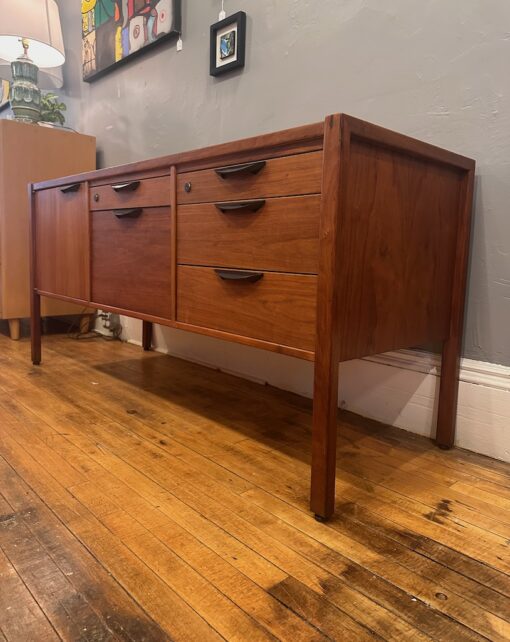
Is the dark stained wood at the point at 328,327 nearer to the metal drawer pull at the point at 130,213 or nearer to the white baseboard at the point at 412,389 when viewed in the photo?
the white baseboard at the point at 412,389

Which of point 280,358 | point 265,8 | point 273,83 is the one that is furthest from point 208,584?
point 265,8

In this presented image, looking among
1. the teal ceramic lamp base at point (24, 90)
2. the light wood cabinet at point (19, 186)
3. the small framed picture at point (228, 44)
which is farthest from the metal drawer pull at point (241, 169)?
the teal ceramic lamp base at point (24, 90)

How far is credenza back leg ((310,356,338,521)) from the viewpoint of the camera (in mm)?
841

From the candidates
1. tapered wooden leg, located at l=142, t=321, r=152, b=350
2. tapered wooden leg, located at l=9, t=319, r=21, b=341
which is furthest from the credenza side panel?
tapered wooden leg, located at l=9, t=319, r=21, b=341

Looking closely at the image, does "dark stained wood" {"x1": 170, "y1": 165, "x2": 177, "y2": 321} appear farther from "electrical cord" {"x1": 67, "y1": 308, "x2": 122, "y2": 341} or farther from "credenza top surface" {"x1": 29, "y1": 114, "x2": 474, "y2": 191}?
"electrical cord" {"x1": 67, "y1": 308, "x2": 122, "y2": 341}

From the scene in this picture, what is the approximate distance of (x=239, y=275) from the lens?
102 centimetres

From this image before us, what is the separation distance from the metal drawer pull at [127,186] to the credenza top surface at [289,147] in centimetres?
5

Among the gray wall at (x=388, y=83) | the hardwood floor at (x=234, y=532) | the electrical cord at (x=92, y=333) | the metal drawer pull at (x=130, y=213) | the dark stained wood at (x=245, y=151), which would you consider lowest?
the hardwood floor at (x=234, y=532)

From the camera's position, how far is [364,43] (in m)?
1.32

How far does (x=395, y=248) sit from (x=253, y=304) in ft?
0.98

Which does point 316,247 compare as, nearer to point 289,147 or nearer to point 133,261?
point 289,147

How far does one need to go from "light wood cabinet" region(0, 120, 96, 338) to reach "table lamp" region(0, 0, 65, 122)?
0.28 m

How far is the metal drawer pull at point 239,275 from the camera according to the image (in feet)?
3.22

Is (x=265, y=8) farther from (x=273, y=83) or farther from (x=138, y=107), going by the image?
(x=138, y=107)
